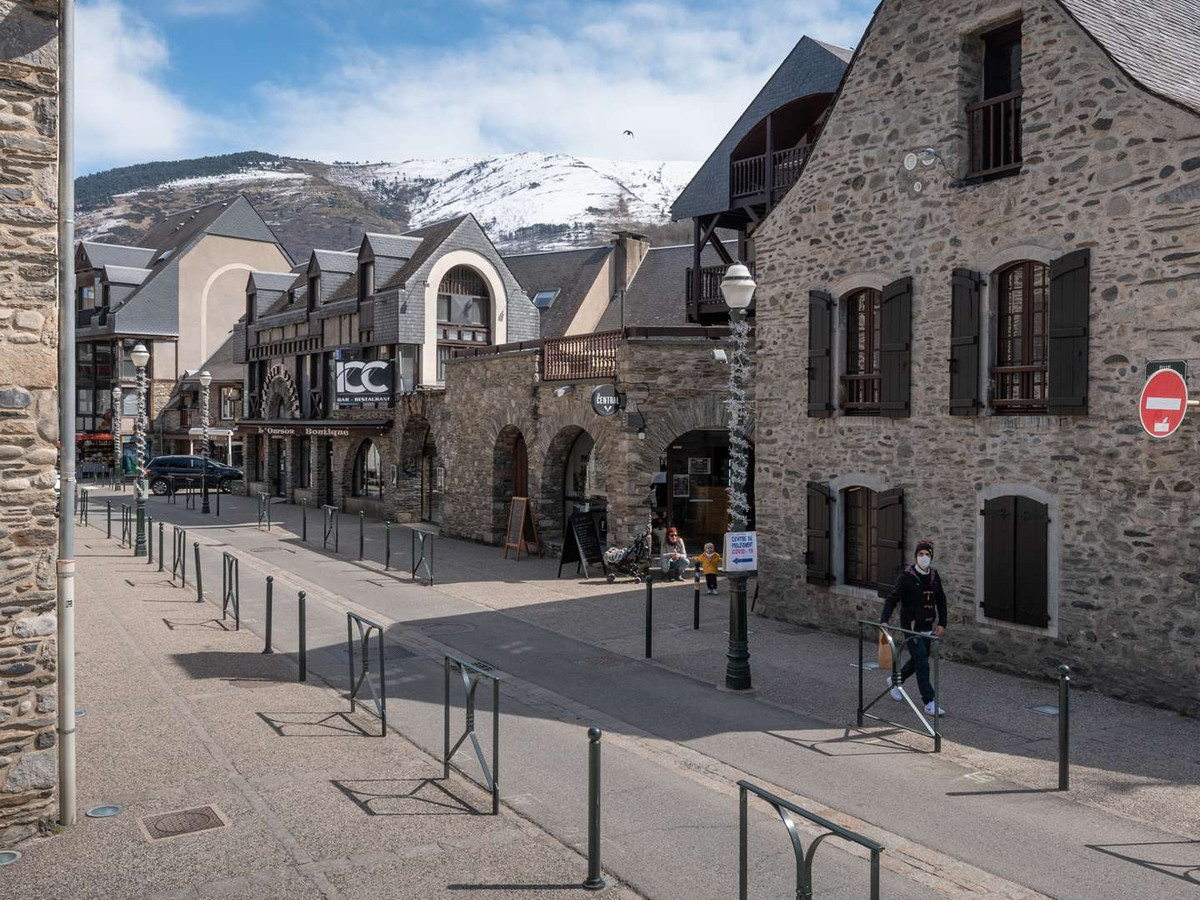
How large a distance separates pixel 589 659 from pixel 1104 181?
8.23m

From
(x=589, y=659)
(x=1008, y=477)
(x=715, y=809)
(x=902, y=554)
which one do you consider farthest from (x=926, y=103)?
(x=715, y=809)

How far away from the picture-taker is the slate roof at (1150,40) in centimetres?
1127

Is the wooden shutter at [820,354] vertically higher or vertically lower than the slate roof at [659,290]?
lower

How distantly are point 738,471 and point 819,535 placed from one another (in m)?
3.36

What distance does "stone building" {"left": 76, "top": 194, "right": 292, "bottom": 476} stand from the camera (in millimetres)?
54594

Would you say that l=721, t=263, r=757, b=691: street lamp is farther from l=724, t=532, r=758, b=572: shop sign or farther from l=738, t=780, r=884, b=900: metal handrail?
l=738, t=780, r=884, b=900: metal handrail

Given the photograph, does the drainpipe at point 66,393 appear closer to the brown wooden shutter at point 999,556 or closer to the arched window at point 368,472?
the brown wooden shutter at point 999,556

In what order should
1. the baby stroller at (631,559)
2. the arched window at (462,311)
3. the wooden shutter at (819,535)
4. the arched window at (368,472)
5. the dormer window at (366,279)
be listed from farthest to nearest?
the dormer window at (366,279) → the arched window at (368,472) → the arched window at (462,311) → the baby stroller at (631,559) → the wooden shutter at (819,535)

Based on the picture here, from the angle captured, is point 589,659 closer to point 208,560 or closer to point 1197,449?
point 1197,449

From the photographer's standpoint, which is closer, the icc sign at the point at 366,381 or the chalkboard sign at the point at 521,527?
the chalkboard sign at the point at 521,527

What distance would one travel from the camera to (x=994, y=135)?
42.5ft

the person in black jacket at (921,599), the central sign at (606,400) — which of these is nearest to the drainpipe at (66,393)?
the person in black jacket at (921,599)

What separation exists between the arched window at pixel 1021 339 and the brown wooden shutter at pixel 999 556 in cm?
121

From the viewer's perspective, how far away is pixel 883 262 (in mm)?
14203
